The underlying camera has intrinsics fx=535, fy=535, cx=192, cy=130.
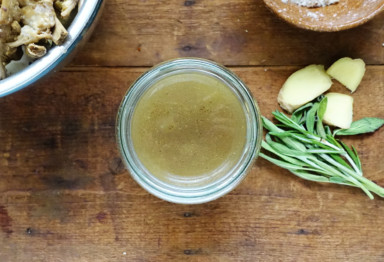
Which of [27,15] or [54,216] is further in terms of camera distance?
[54,216]

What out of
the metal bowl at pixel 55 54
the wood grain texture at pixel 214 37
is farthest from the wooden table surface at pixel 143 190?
the metal bowl at pixel 55 54

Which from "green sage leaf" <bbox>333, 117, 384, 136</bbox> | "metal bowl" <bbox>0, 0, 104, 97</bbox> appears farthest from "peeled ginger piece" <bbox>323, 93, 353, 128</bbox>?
"metal bowl" <bbox>0, 0, 104, 97</bbox>

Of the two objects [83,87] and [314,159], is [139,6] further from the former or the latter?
[314,159]

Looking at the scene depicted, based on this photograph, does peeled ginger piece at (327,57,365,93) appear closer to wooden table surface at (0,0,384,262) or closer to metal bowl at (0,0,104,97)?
wooden table surface at (0,0,384,262)

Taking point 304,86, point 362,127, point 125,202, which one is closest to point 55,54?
point 125,202

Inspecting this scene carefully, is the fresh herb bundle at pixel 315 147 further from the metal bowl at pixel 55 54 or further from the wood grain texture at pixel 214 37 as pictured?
the metal bowl at pixel 55 54

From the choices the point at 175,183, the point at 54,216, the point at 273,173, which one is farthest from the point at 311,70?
the point at 54,216
